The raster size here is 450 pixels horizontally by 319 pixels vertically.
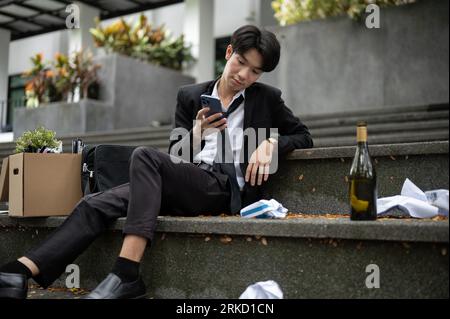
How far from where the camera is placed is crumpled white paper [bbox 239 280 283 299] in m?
1.74

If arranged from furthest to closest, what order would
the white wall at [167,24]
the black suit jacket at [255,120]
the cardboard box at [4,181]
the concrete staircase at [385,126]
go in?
the white wall at [167,24] → the concrete staircase at [385,126] → the cardboard box at [4,181] → the black suit jacket at [255,120]

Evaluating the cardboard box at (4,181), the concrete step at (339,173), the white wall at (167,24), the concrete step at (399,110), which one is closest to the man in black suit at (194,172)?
the concrete step at (339,173)

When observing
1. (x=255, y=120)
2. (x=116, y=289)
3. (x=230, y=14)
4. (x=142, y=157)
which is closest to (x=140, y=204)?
(x=142, y=157)

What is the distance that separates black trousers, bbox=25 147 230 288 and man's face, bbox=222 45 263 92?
Result: 0.42m

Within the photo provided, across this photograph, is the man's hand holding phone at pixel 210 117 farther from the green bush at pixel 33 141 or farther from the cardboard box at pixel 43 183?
the green bush at pixel 33 141

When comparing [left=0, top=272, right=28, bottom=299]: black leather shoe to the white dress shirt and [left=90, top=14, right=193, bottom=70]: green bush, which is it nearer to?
the white dress shirt

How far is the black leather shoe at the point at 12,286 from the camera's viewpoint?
191 cm

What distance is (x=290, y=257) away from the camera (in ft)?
6.01

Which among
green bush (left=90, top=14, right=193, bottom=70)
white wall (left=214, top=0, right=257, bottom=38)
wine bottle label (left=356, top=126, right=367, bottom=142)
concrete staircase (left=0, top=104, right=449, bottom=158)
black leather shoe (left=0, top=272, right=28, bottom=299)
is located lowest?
black leather shoe (left=0, top=272, right=28, bottom=299)

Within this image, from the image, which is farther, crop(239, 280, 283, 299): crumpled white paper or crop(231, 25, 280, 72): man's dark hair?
crop(231, 25, 280, 72): man's dark hair

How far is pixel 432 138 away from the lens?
3219 millimetres

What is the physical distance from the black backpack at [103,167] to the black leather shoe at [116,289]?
0.70 m

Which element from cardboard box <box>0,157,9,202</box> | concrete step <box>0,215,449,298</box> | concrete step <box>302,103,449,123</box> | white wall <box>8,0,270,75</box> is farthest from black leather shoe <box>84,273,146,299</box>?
white wall <box>8,0,270,75</box>
